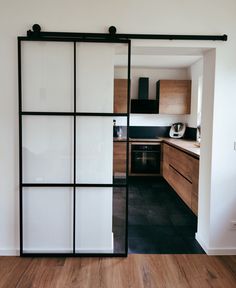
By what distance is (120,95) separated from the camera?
A: 2807 millimetres

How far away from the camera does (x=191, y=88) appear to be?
A: 6.32 meters

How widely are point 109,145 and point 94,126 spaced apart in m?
0.24

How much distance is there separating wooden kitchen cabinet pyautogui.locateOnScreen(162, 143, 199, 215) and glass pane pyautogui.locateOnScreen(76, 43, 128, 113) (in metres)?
1.65

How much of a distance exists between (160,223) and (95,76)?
2188 millimetres

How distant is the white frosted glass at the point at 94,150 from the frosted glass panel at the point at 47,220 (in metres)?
0.28

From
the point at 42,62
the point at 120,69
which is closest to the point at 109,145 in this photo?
the point at 120,69

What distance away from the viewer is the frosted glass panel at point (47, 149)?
2721 millimetres

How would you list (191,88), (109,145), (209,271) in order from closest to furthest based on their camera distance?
(209,271) → (109,145) → (191,88)

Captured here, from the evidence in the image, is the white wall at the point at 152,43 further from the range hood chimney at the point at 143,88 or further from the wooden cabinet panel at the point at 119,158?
the range hood chimney at the point at 143,88

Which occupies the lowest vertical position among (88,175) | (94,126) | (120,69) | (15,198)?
(15,198)

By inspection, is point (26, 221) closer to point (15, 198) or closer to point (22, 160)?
point (15, 198)

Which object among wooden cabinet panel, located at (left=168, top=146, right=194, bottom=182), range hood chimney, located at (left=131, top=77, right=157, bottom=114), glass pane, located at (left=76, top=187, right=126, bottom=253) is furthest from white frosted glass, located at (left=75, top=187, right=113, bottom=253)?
range hood chimney, located at (left=131, top=77, right=157, bottom=114)

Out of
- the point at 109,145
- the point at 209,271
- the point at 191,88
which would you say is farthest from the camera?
the point at 191,88

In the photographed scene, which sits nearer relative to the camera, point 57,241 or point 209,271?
point 209,271
